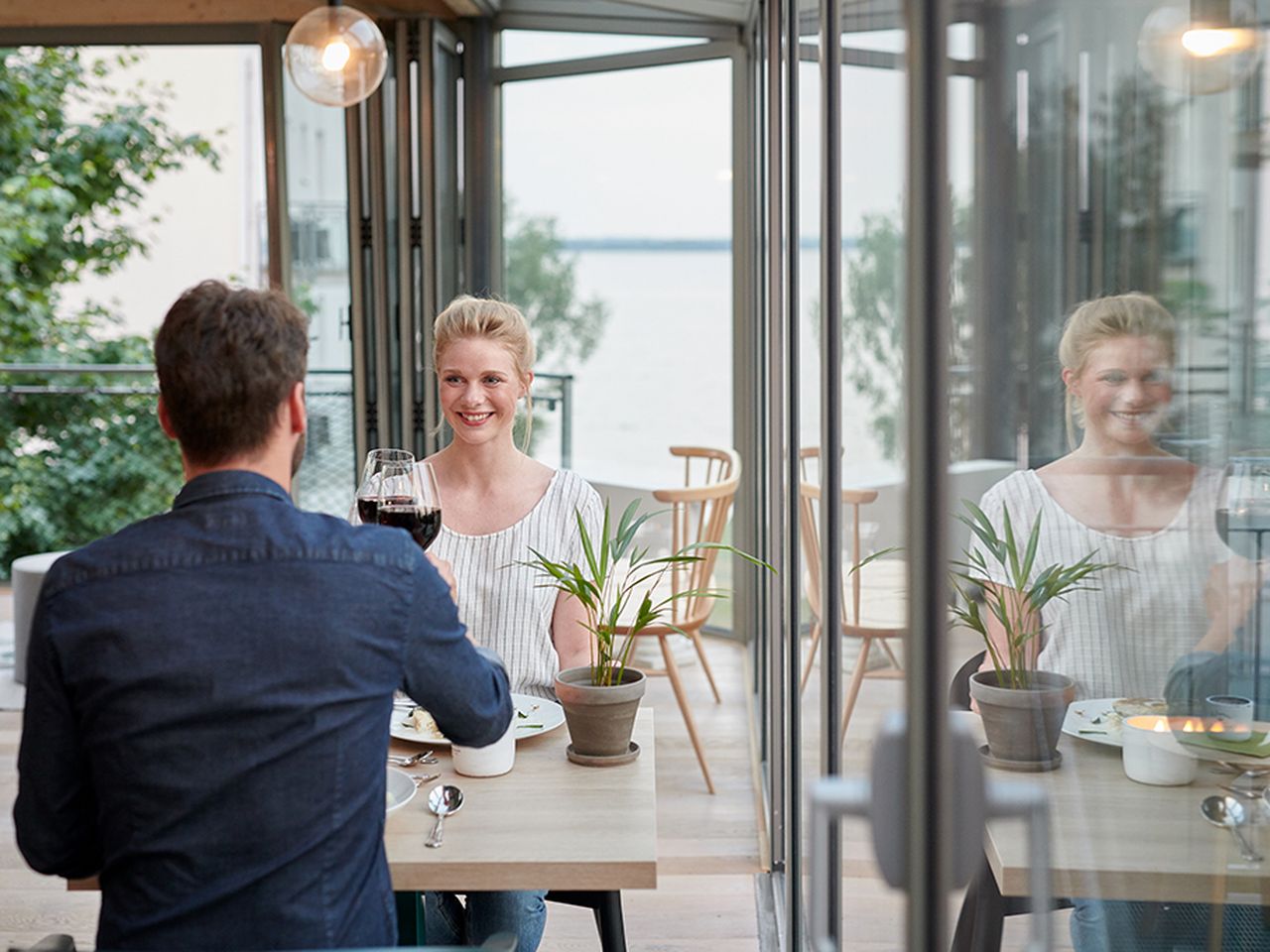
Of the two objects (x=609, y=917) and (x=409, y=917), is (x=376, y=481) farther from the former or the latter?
(x=609, y=917)

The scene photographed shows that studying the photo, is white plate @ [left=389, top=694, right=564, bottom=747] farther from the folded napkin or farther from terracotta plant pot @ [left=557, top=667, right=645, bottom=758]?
the folded napkin

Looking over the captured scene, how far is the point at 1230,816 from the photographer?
0.72m

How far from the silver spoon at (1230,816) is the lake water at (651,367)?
16.0ft

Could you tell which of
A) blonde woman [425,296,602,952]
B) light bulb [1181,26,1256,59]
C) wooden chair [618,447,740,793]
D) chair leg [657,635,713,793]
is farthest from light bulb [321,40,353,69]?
light bulb [1181,26,1256,59]

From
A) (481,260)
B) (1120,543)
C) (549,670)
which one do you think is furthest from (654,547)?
(1120,543)

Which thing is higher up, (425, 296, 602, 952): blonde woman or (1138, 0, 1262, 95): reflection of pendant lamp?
(1138, 0, 1262, 95): reflection of pendant lamp

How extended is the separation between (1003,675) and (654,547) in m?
4.63

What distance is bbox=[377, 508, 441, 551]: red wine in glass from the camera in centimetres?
172

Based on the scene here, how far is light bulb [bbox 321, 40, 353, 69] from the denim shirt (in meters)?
2.11

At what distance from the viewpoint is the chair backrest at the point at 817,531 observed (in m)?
1.50

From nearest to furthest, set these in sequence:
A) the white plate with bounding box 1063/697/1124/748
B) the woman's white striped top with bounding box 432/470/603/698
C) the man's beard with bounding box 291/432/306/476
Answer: the white plate with bounding box 1063/697/1124/748 < the man's beard with bounding box 291/432/306/476 < the woman's white striped top with bounding box 432/470/603/698

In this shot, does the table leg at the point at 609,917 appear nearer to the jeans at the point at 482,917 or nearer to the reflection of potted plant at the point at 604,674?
the jeans at the point at 482,917

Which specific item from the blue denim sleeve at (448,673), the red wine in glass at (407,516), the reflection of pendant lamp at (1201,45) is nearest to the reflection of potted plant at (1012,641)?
the reflection of pendant lamp at (1201,45)

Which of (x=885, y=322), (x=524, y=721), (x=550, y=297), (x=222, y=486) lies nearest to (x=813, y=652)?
(x=524, y=721)
